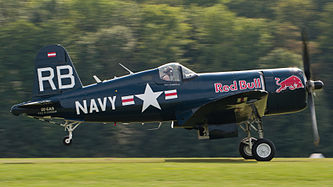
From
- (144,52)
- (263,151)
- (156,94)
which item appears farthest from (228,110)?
(144,52)

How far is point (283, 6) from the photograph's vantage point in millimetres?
54156

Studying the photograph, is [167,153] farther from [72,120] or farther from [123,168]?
[123,168]

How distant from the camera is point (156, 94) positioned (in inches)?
582

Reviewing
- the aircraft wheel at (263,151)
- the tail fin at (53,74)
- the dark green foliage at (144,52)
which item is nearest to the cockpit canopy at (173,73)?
the tail fin at (53,74)

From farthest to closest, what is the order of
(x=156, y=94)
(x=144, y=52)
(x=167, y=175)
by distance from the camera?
1. (x=144, y=52)
2. (x=156, y=94)
3. (x=167, y=175)

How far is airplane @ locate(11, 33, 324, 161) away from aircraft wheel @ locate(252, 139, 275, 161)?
0.67 m

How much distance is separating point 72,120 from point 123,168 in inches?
147

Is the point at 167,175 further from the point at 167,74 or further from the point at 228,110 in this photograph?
the point at 167,74

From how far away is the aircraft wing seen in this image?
13438 mm

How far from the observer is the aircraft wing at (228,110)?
13438mm

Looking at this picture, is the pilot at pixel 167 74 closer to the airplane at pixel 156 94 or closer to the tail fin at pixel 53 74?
the airplane at pixel 156 94

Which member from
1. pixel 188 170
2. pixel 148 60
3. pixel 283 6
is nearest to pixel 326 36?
pixel 283 6

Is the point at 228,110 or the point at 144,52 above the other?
the point at 228,110

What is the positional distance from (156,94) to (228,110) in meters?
1.96
